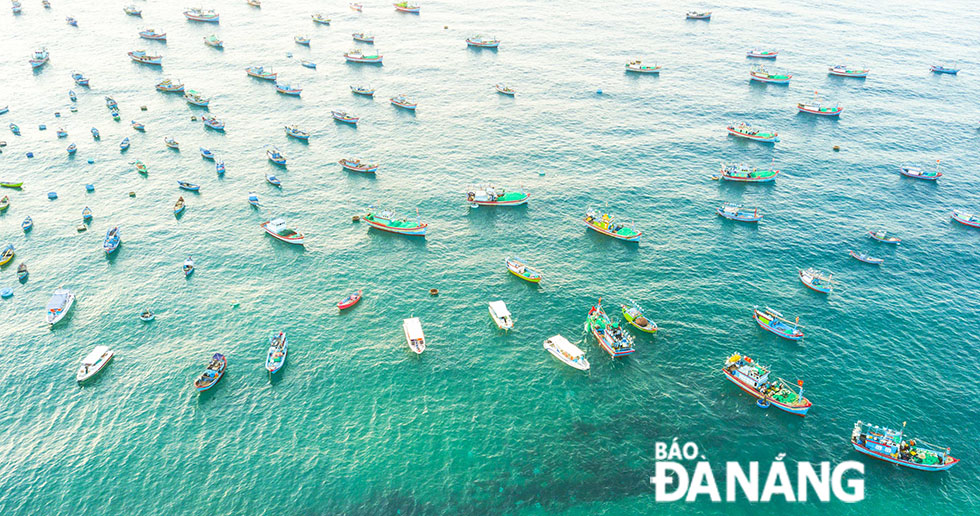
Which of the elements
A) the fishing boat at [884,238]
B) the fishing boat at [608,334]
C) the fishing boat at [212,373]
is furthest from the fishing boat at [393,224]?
the fishing boat at [884,238]

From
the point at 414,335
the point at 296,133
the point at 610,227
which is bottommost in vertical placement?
the point at 414,335

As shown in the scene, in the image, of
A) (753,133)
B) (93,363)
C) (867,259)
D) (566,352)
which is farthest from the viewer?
(753,133)

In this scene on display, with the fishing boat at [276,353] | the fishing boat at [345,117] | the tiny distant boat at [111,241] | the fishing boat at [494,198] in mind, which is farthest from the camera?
the fishing boat at [345,117]

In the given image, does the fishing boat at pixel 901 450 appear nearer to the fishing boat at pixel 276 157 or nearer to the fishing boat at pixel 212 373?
the fishing boat at pixel 212 373

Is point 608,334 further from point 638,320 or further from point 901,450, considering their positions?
point 901,450

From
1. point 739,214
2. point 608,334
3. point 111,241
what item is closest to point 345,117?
point 111,241

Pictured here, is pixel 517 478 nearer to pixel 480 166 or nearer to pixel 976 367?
pixel 976 367
